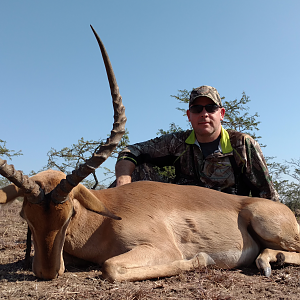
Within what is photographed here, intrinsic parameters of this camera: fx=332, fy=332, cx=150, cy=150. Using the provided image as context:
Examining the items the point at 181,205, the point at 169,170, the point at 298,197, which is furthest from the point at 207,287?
the point at 298,197

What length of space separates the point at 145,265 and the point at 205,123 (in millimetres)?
3375

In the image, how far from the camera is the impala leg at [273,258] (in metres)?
4.25

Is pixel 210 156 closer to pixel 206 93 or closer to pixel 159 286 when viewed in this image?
pixel 206 93

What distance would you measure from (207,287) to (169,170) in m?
6.74

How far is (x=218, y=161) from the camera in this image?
648cm

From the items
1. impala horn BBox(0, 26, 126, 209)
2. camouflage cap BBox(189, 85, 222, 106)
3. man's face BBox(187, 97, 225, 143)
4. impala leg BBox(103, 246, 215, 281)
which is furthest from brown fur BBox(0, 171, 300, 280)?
camouflage cap BBox(189, 85, 222, 106)

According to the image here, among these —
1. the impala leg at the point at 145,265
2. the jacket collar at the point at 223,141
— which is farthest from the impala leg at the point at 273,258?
the jacket collar at the point at 223,141

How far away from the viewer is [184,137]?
7031 mm

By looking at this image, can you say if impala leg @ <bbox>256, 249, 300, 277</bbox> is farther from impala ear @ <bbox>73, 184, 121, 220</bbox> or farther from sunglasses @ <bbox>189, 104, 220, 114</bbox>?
sunglasses @ <bbox>189, 104, 220, 114</bbox>

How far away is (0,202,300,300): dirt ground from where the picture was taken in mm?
3135

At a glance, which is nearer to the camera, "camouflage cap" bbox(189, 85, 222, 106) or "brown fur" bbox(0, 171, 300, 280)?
"brown fur" bbox(0, 171, 300, 280)

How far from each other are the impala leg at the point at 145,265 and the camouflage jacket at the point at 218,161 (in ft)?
8.03

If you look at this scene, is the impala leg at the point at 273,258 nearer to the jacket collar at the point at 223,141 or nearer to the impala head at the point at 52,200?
the jacket collar at the point at 223,141

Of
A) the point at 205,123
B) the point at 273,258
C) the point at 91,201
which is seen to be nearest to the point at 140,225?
the point at 91,201
